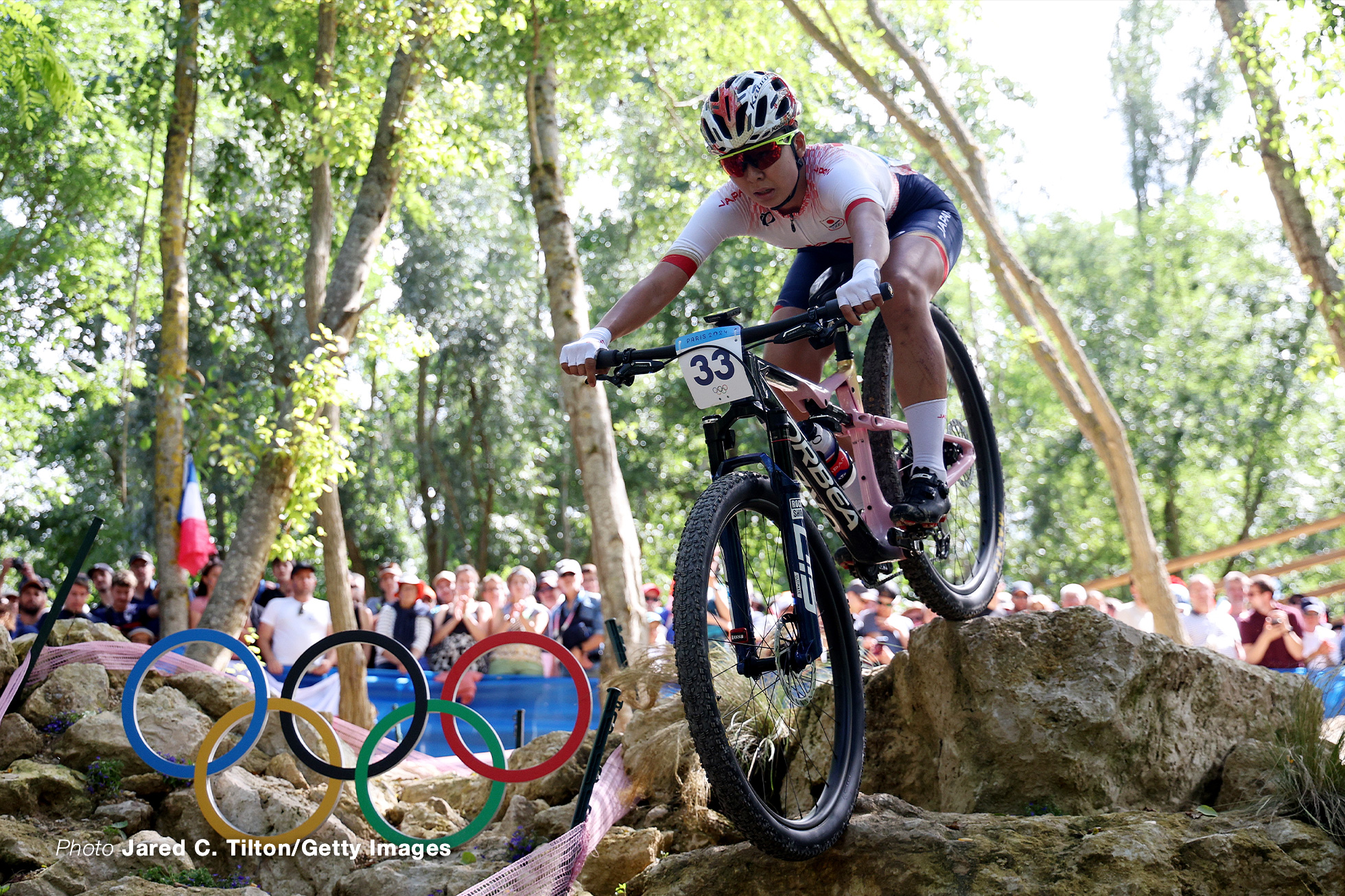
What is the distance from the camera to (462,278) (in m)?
20.0

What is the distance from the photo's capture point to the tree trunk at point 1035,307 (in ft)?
33.9

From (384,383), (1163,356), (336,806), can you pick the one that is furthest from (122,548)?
(1163,356)

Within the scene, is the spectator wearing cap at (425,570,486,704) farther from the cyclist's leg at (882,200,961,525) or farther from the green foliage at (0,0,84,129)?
the cyclist's leg at (882,200,961,525)

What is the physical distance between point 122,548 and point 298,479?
40.9 feet

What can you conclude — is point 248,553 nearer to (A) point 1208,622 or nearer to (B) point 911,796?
(B) point 911,796

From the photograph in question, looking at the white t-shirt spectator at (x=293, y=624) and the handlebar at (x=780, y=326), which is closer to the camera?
the handlebar at (x=780, y=326)

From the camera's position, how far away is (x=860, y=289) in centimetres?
314

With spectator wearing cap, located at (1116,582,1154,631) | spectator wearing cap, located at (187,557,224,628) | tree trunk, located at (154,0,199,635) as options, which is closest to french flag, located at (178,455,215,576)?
tree trunk, located at (154,0,199,635)

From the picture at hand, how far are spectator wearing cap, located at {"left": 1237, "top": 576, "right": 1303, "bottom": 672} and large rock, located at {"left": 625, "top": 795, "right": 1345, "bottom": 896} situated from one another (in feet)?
17.7

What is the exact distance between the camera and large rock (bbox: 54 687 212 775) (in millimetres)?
→ 5270

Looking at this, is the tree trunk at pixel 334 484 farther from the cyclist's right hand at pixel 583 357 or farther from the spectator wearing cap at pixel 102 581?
the cyclist's right hand at pixel 583 357

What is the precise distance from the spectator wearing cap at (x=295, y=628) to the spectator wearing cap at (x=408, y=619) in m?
0.55

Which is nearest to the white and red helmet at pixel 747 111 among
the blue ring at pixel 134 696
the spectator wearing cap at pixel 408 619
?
the blue ring at pixel 134 696

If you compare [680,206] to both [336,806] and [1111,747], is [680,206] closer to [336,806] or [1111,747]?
[336,806]
